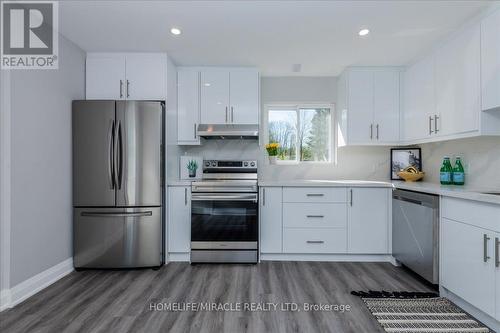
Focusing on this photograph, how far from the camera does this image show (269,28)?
97.9 inches

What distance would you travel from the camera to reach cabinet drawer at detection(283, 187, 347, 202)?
312 centimetres

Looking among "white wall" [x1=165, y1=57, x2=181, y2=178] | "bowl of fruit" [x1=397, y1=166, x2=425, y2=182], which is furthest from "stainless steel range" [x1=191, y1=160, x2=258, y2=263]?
"bowl of fruit" [x1=397, y1=166, x2=425, y2=182]

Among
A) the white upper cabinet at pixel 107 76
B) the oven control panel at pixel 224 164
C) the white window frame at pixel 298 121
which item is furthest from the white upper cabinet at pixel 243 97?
the white upper cabinet at pixel 107 76

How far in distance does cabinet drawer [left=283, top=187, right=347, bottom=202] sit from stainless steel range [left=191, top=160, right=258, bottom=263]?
1.35 feet

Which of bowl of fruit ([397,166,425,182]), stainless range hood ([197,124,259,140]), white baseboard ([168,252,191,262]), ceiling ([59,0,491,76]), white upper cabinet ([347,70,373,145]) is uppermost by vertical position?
ceiling ([59,0,491,76])

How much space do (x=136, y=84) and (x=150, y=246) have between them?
1.82 m

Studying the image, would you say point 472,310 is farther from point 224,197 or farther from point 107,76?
point 107,76

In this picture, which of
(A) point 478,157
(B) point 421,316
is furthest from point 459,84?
(B) point 421,316

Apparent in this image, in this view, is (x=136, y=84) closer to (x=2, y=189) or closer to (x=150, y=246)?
(x=2, y=189)

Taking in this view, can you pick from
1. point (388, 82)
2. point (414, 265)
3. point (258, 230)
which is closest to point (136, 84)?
point (258, 230)

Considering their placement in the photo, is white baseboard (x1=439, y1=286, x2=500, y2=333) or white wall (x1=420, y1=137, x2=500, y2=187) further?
white wall (x1=420, y1=137, x2=500, y2=187)

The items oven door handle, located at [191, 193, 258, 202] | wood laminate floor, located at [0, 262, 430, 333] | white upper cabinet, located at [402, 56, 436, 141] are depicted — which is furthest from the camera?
oven door handle, located at [191, 193, 258, 202]

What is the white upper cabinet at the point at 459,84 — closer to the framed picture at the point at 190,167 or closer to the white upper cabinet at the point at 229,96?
the white upper cabinet at the point at 229,96

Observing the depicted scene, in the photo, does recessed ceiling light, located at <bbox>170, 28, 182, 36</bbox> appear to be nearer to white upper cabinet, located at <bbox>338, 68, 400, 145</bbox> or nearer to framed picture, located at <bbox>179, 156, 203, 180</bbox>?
framed picture, located at <bbox>179, 156, 203, 180</bbox>
